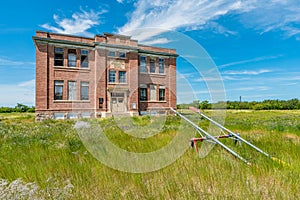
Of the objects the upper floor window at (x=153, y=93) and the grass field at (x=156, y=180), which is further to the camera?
the upper floor window at (x=153, y=93)

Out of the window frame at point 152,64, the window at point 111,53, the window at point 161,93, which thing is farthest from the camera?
the window at point 161,93

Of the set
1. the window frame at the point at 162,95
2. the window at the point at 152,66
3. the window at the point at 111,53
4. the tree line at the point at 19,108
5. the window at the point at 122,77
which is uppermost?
the window at the point at 111,53

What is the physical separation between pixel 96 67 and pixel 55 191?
2177 centimetres

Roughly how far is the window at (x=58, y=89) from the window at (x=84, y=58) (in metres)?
3.08

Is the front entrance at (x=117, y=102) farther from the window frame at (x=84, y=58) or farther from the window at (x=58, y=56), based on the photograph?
the window at (x=58, y=56)

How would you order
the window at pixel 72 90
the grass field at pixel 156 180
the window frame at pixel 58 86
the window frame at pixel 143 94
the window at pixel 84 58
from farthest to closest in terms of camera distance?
the window frame at pixel 143 94, the window at pixel 84 58, the window at pixel 72 90, the window frame at pixel 58 86, the grass field at pixel 156 180

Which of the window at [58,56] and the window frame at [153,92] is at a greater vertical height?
the window at [58,56]

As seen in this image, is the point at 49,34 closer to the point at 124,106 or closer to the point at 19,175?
the point at 124,106

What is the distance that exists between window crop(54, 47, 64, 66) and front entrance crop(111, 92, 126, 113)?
661cm

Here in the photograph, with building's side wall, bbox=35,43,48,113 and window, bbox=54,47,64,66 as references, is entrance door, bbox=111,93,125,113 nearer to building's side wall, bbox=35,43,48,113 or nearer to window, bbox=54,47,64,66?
window, bbox=54,47,64,66

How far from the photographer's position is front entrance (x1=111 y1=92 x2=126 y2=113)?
23.6m

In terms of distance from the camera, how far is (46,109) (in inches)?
809

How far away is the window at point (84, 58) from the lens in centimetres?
2269

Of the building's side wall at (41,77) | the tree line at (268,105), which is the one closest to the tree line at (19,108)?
the building's side wall at (41,77)
